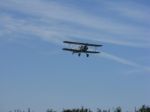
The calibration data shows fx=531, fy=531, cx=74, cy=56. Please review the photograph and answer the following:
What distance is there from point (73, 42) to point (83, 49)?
5.58 meters

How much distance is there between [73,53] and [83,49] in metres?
2.99

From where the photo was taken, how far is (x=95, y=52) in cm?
11106

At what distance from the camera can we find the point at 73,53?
108m

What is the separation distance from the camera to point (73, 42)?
114438mm

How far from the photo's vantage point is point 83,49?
109500mm

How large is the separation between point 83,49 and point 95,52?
3.04 metres

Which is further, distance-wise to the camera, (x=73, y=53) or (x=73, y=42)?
(x=73, y=42)

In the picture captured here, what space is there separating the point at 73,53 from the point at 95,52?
5818mm

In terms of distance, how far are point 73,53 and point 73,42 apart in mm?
7342
